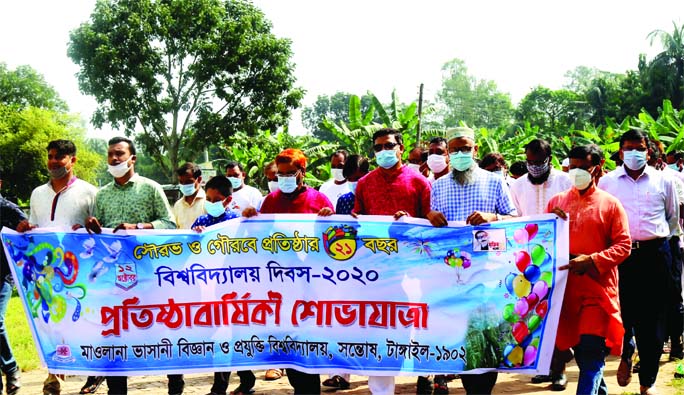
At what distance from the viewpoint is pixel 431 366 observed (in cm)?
515

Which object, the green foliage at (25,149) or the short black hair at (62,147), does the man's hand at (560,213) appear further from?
the green foliage at (25,149)

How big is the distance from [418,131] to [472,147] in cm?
1638

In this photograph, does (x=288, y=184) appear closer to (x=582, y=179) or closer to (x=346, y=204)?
(x=346, y=204)

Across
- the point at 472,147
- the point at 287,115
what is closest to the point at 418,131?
the point at 287,115

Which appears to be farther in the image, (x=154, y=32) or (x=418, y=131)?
(x=154, y=32)

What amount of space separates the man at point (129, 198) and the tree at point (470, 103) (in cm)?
9729

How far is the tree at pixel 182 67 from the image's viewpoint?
90.8ft

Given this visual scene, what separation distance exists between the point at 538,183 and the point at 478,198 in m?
1.44

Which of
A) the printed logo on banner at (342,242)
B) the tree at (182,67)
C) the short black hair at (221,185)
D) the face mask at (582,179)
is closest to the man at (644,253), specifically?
the face mask at (582,179)

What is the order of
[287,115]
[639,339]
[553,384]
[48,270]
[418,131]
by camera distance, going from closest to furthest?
[48,270] < [639,339] < [553,384] < [418,131] < [287,115]

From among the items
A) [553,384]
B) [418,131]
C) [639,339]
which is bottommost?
[553,384]

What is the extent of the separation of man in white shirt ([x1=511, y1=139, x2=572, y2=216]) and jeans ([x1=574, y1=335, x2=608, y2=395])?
5.45 ft

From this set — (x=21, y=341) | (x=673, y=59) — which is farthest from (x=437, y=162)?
(x=673, y=59)

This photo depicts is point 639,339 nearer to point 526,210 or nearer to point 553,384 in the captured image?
point 553,384
